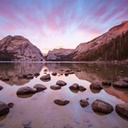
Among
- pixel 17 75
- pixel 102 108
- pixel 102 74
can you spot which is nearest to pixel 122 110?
pixel 102 108

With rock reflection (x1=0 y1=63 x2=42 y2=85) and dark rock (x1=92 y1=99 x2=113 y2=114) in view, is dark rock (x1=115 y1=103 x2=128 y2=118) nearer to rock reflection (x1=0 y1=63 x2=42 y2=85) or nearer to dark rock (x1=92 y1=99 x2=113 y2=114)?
dark rock (x1=92 y1=99 x2=113 y2=114)

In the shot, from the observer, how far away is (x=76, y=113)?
10.9m

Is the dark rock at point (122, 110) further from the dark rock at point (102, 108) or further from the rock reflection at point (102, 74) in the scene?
the rock reflection at point (102, 74)

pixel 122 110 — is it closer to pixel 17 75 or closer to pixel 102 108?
pixel 102 108

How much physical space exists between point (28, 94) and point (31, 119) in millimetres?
6748

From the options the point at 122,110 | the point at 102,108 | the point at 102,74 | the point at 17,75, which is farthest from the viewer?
the point at 102,74

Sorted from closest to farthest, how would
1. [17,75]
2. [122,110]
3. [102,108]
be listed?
1. [122,110]
2. [102,108]
3. [17,75]

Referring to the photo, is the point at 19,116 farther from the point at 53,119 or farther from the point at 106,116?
the point at 106,116

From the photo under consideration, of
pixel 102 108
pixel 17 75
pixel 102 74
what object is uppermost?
pixel 17 75

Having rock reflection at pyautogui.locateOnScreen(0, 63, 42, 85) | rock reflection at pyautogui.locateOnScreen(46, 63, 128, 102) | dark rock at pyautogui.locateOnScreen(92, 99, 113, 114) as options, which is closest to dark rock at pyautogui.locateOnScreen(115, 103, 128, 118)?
dark rock at pyautogui.locateOnScreen(92, 99, 113, 114)

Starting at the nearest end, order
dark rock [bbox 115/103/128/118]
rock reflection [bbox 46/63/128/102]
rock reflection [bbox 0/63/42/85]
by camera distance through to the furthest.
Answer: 1. dark rock [bbox 115/103/128/118]
2. rock reflection [bbox 46/63/128/102]
3. rock reflection [bbox 0/63/42/85]

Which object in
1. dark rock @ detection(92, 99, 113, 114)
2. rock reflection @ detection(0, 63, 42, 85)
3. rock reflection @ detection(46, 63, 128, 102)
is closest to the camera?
dark rock @ detection(92, 99, 113, 114)

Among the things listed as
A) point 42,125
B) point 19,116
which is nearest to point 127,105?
point 42,125

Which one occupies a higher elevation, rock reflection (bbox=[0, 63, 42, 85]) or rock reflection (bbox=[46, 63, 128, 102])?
rock reflection (bbox=[0, 63, 42, 85])
